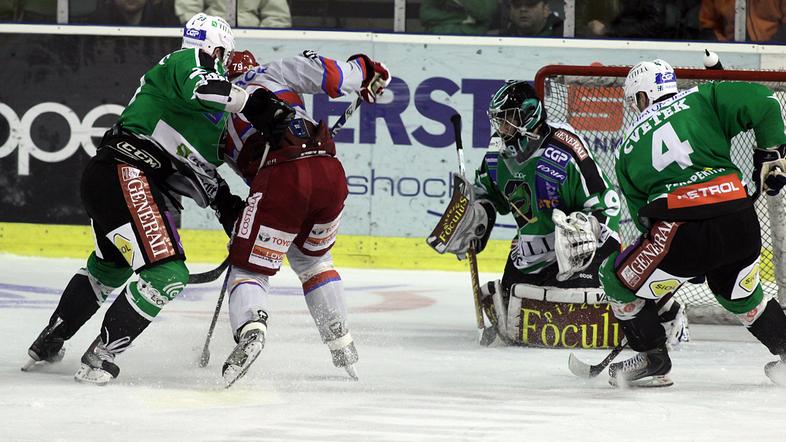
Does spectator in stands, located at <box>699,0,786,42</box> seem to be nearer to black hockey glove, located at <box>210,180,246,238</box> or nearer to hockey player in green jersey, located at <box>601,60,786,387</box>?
hockey player in green jersey, located at <box>601,60,786,387</box>

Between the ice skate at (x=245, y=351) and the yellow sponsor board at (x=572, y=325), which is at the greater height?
the ice skate at (x=245, y=351)

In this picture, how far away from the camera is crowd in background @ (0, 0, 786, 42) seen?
A: 24.9ft

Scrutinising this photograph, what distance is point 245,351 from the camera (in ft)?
12.3

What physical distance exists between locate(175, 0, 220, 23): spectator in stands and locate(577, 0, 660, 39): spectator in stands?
2.17m

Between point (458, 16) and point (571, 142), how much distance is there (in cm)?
268

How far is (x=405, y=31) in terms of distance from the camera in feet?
24.9

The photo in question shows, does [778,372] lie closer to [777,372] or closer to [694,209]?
[777,372]

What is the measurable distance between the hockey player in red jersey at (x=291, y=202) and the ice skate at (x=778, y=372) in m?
1.35

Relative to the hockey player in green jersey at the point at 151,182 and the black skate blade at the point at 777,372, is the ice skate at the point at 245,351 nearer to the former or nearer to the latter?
the hockey player in green jersey at the point at 151,182

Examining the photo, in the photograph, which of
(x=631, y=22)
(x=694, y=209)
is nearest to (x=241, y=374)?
(x=694, y=209)

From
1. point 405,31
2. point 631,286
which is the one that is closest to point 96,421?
point 631,286

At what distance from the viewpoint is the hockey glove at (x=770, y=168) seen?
4.05m

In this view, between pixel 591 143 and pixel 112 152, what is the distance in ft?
9.68

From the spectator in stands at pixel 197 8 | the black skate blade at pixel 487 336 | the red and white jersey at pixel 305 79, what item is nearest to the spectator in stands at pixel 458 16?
the spectator in stands at pixel 197 8
